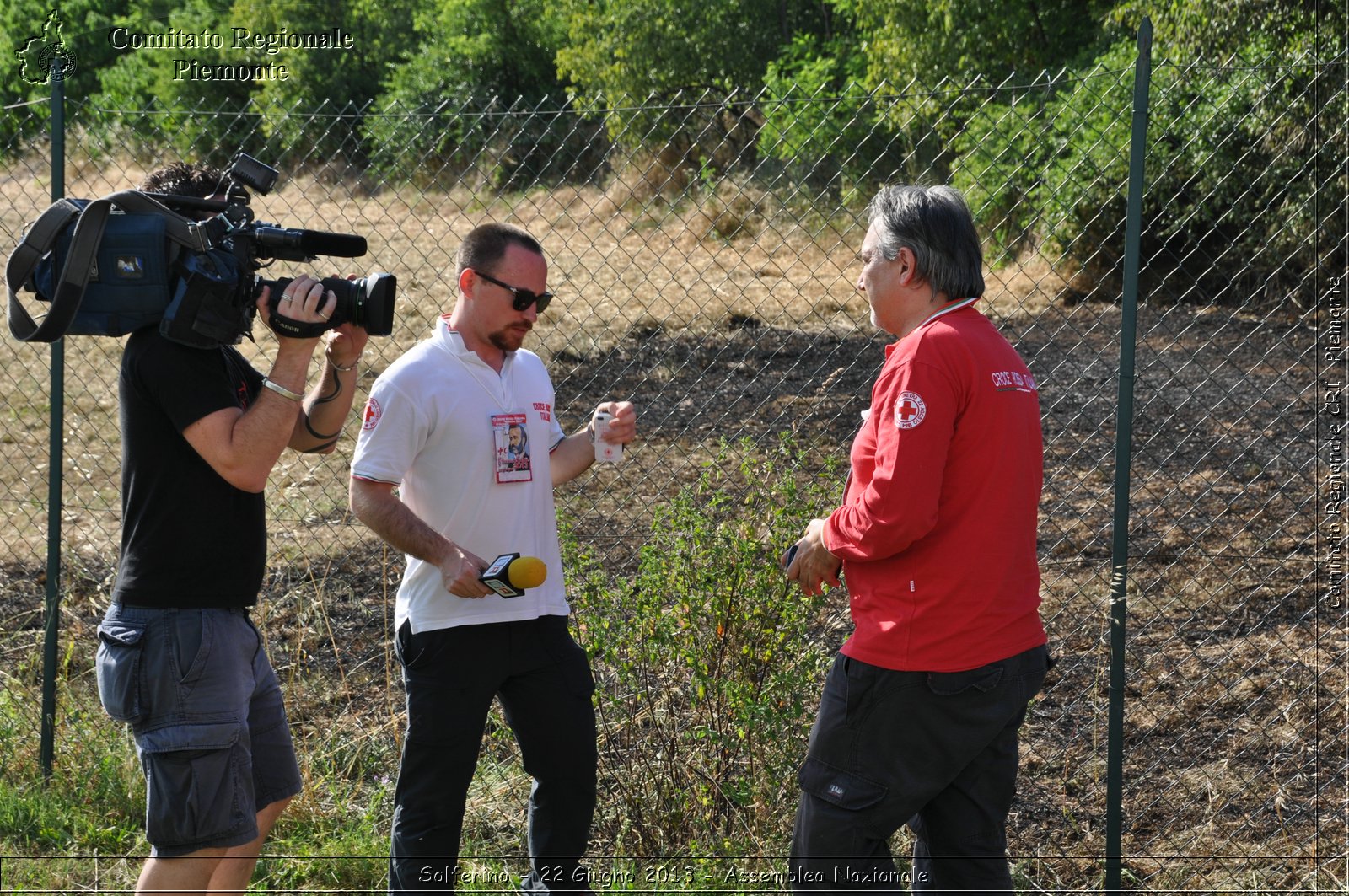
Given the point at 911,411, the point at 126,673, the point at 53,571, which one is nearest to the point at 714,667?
the point at 911,411

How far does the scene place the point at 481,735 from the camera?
3119 millimetres

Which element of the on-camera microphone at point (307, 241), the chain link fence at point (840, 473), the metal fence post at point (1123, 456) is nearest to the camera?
the on-camera microphone at point (307, 241)

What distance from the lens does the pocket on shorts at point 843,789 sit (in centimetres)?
260

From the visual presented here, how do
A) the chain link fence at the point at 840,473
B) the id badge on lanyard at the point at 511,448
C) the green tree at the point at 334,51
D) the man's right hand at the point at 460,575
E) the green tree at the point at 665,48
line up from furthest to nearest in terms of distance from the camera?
the green tree at the point at 334,51
the green tree at the point at 665,48
the chain link fence at the point at 840,473
the id badge on lanyard at the point at 511,448
the man's right hand at the point at 460,575

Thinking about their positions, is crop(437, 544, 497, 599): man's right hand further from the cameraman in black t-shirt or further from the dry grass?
the dry grass

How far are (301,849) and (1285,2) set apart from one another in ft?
27.5

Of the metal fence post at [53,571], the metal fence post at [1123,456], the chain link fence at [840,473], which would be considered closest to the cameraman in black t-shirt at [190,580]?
the chain link fence at [840,473]

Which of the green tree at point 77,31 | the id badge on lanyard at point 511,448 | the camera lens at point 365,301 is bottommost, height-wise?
the green tree at point 77,31

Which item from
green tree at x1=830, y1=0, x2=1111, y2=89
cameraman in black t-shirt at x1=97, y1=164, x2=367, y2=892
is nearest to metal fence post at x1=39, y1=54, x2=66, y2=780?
cameraman in black t-shirt at x1=97, y1=164, x2=367, y2=892

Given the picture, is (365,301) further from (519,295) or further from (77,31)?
(77,31)

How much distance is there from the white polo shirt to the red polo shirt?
0.91m

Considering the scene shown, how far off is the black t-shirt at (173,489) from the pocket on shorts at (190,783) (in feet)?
0.98

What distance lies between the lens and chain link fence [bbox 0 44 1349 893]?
3.81 metres

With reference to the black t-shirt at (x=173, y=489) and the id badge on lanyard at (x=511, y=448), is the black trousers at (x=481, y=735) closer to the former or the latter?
the id badge on lanyard at (x=511, y=448)
